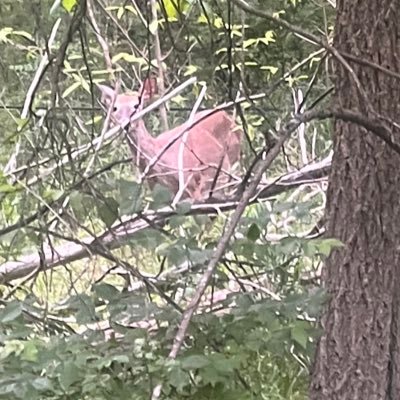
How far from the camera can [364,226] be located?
79.9 inches

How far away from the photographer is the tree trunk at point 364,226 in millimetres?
2008

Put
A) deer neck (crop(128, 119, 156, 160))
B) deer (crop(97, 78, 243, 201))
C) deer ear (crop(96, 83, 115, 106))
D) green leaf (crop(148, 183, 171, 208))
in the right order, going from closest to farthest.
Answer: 1. green leaf (crop(148, 183, 171, 208))
2. deer ear (crop(96, 83, 115, 106))
3. deer (crop(97, 78, 243, 201))
4. deer neck (crop(128, 119, 156, 160))

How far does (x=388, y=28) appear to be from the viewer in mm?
1998

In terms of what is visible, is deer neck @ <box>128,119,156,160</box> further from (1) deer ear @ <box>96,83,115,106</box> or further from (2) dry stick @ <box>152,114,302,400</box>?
(2) dry stick @ <box>152,114,302,400</box>

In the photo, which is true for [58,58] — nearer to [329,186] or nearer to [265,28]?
[329,186]

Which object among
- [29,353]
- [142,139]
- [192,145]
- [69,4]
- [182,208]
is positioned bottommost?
[192,145]

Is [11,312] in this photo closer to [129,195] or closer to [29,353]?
[29,353]

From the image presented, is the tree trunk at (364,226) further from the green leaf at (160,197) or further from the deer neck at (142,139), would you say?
the deer neck at (142,139)

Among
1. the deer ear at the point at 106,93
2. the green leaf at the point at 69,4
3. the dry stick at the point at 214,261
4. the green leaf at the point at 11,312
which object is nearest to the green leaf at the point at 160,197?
the dry stick at the point at 214,261

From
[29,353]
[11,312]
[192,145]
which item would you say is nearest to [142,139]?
[192,145]

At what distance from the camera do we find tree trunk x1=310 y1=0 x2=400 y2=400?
2.01m

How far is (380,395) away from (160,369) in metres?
0.90

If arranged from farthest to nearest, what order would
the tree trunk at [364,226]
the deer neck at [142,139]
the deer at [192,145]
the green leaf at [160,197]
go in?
the deer neck at [142,139], the deer at [192,145], the tree trunk at [364,226], the green leaf at [160,197]

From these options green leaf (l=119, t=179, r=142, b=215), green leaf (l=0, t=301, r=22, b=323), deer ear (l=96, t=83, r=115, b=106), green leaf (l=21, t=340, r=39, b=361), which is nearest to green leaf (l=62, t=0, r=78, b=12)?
green leaf (l=119, t=179, r=142, b=215)
